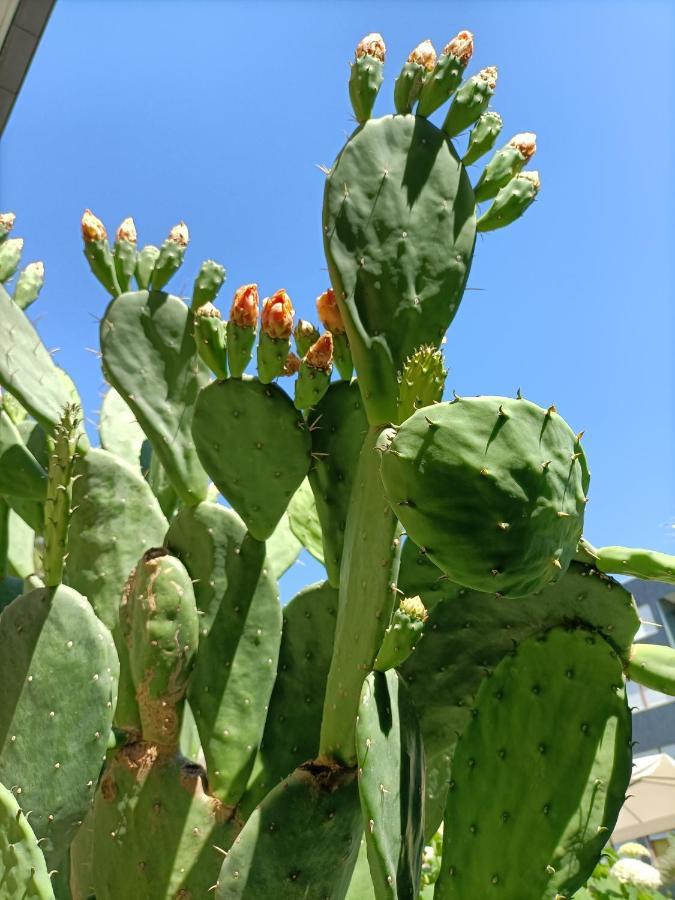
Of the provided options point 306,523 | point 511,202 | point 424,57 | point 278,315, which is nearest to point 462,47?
point 424,57

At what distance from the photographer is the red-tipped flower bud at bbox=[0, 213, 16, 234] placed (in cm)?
253

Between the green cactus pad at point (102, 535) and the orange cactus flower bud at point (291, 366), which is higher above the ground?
the orange cactus flower bud at point (291, 366)

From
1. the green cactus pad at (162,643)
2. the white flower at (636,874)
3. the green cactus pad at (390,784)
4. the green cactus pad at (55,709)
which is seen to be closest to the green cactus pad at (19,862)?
the green cactus pad at (55,709)

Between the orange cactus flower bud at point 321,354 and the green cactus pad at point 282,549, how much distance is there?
667 mm

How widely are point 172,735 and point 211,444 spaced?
0.62 metres

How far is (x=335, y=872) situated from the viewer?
1413mm

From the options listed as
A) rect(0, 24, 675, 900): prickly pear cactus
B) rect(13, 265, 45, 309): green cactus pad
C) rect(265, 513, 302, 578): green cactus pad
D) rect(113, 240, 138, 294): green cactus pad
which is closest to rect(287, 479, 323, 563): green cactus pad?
rect(0, 24, 675, 900): prickly pear cactus

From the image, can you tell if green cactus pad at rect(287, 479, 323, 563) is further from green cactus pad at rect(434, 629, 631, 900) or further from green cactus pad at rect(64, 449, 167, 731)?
green cactus pad at rect(434, 629, 631, 900)

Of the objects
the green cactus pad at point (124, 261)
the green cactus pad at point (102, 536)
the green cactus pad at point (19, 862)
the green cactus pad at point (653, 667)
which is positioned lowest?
the green cactus pad at point (19, 862)

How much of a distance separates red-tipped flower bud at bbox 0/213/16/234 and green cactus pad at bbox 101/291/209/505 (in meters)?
0.73

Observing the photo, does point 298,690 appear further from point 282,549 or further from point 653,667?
point 653,667

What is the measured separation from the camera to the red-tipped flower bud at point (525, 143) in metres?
1.76

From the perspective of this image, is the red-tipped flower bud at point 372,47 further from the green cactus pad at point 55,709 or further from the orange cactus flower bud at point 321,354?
the green cactus pad at point 55,709

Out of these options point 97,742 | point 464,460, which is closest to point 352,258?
point 464,460
